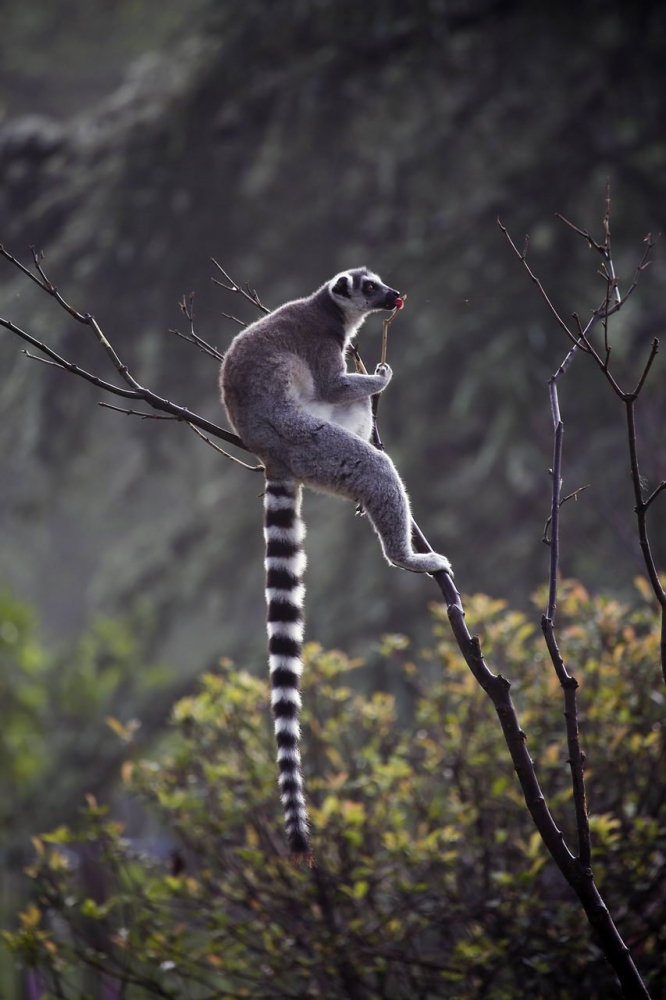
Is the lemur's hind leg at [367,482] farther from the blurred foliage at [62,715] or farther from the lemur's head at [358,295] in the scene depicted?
the blurred foliage at [62,715]

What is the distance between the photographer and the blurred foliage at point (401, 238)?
709 cm

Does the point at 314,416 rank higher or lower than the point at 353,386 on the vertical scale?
lower

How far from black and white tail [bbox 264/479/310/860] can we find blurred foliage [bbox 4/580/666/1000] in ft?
3.81

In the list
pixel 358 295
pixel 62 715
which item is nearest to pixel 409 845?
pixel 358 295

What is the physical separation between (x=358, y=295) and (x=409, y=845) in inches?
81.9

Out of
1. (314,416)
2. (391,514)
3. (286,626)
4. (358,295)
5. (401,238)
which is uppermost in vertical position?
(401,238)

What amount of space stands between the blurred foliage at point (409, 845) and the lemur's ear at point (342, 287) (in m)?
1.49

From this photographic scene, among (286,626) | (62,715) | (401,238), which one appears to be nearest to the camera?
(286,626)

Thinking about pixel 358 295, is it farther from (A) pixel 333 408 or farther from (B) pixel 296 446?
(B) pixel 296 446

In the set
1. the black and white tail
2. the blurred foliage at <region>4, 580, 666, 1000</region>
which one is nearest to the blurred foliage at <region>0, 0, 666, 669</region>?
the blurred foliage at <region>4, 580, 666, 1000</region>

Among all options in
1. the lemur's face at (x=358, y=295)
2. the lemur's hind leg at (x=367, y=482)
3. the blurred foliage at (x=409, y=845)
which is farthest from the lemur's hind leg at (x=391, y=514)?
the blurred foliage at (x=409, y=845)

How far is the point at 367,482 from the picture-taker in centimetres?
325

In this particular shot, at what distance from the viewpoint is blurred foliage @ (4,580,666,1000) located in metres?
3.68

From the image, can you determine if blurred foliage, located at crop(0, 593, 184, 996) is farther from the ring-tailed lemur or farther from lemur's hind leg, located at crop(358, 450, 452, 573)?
lemur's hind leg, located at crop(358, 450, 452, 573)
